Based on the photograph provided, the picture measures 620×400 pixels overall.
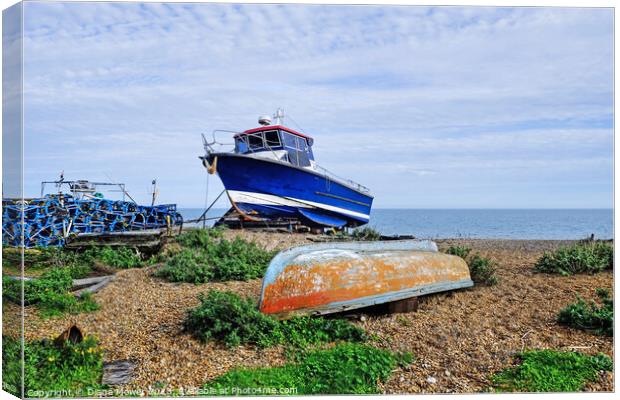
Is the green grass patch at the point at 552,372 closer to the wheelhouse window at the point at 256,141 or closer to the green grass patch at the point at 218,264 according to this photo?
the green grass patch at the point at 218,264

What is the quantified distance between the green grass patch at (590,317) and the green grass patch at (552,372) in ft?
2.13

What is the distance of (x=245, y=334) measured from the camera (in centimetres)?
439

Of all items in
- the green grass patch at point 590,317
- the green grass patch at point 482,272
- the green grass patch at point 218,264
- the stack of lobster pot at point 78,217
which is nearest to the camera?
the green grass patch at point 590,317

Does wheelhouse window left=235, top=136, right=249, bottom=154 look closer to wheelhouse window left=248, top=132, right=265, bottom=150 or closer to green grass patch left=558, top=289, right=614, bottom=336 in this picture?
wheelhouse window left=248, top=132, right=265, bottom=150

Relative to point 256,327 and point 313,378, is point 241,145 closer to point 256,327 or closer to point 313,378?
point 256,327

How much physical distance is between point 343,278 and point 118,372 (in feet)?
7.70

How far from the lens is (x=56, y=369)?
13.0 feet

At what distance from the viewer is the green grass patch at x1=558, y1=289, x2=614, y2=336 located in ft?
15.7

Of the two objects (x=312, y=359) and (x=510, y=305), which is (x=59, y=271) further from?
(x=510, y=305)

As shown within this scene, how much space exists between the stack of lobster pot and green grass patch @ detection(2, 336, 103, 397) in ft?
15.9

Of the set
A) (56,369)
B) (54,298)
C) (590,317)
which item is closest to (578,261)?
(590,317)

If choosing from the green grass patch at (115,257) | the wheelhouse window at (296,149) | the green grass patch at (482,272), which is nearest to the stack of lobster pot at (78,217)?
the green grass patch at (115,257)

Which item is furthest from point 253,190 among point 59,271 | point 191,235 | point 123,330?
point 123,330

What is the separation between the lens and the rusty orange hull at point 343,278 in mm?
4664
